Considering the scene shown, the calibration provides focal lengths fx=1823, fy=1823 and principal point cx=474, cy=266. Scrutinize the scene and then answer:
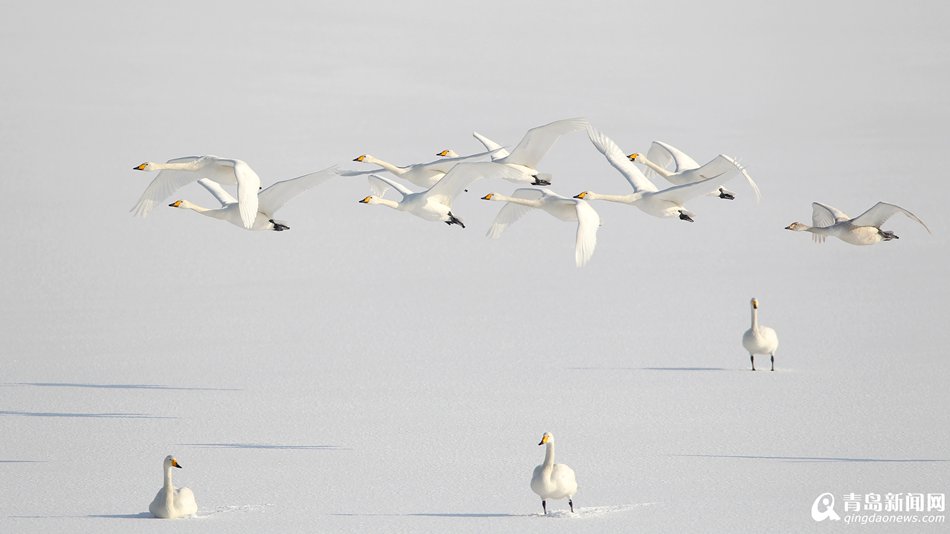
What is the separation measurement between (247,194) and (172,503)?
349 cm

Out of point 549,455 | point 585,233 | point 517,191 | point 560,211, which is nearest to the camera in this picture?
point 549,455

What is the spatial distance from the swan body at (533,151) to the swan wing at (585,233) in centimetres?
64

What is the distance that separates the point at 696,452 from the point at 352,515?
9.92ft

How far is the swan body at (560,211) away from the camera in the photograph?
14461 millimetres

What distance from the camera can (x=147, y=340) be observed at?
62.8 feet

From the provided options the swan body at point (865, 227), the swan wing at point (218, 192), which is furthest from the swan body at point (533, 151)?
the swan body at point (865, 227)

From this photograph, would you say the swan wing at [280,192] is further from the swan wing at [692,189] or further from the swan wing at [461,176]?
the swan wing at [692,189]

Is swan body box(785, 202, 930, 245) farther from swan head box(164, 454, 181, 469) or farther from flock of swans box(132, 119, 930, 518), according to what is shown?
swan head box(164, 454, 181, 469)

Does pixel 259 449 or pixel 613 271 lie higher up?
pixel 613 271

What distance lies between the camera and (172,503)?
1297 centimetres

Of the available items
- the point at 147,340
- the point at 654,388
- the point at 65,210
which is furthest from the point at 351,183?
the point at 654,388

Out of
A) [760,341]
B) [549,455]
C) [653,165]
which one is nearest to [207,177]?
[653,165]

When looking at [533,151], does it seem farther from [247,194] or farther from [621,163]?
[247,194]

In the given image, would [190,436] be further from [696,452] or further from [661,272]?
[661,272]
